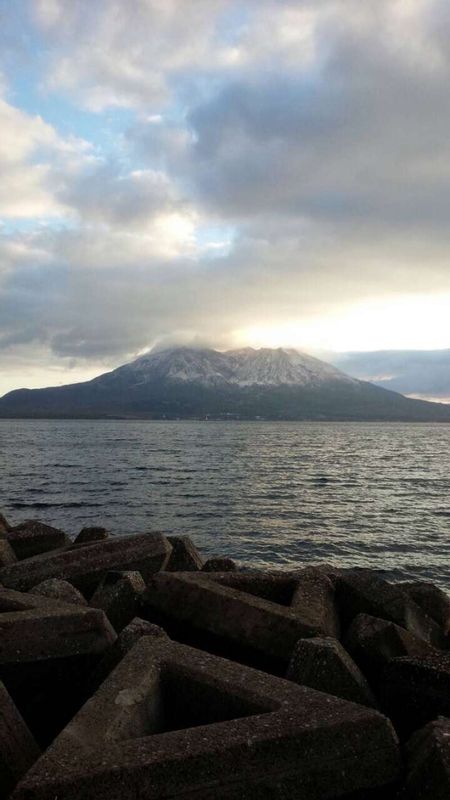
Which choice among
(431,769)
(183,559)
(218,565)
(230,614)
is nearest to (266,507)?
(183,559)

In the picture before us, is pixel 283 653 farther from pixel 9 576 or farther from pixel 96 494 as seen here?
pixel 96 494

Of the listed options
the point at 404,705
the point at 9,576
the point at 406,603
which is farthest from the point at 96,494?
the point at 404,705

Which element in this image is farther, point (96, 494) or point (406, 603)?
point (96, 494)

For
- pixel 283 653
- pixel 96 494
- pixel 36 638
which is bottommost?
pixel 96 494

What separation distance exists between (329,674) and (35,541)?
27.7ft

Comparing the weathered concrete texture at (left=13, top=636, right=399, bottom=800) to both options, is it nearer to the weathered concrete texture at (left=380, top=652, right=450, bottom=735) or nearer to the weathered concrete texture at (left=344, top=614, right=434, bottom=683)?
the weathered concrete texture at (left=380, top=652, right=450, bottom=735)

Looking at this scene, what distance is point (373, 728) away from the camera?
3734 millimetres

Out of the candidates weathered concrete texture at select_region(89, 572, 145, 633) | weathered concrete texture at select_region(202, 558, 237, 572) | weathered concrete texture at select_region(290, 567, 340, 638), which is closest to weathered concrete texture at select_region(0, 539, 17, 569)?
weathered concrete texture at select_region(89, 572, 145, 633)

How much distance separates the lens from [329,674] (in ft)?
15.1

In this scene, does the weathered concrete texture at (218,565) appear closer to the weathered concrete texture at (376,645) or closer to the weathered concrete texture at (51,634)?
the weathered concrete texture at (376,645)

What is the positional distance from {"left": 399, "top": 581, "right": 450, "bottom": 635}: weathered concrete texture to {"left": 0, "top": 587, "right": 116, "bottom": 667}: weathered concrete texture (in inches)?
218

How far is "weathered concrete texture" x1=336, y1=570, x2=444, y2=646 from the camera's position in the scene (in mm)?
7207

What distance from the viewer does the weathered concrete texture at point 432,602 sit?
898 centimetres

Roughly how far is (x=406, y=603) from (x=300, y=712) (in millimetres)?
3966
